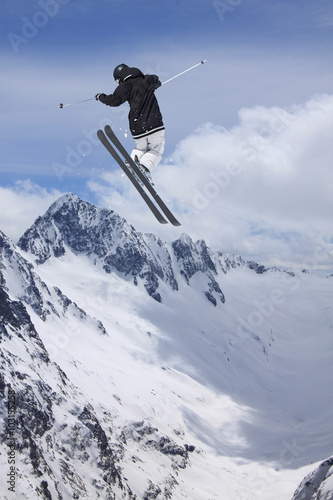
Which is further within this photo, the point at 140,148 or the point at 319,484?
the point at 319,484

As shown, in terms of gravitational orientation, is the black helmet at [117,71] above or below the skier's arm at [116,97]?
above

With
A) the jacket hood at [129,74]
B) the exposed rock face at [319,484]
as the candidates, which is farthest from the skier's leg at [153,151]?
the exposed rock face at [319,484]

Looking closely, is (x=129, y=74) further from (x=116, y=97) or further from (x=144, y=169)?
(x=144, y=169)

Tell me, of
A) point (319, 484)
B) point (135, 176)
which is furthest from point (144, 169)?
point (319, 484)

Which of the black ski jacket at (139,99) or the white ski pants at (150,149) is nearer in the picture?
the black ski jacket at (139,99)

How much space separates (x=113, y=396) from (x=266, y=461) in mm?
69152

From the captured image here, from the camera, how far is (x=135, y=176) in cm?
1478

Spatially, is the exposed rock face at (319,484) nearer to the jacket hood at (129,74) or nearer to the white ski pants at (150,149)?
the white ski pants at (150,149)

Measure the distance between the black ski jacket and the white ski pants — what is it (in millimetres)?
227

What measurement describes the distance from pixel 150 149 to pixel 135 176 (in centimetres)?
100

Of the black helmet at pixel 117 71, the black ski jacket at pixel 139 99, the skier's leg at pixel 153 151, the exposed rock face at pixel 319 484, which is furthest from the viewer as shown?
the exposed rock face at pixel 319 484

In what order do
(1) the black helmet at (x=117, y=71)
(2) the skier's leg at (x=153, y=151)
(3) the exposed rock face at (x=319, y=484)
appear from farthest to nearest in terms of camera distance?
(3) the exposed rock face at (x=319, y=484) → (2) the skier's leg at (x=153, y=151) → (1) the black helmet at (x=117, y=71)

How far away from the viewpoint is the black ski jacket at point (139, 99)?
13.2m

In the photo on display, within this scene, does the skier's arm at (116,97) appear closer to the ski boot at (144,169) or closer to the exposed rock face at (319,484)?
the ski boot at (144,169)
